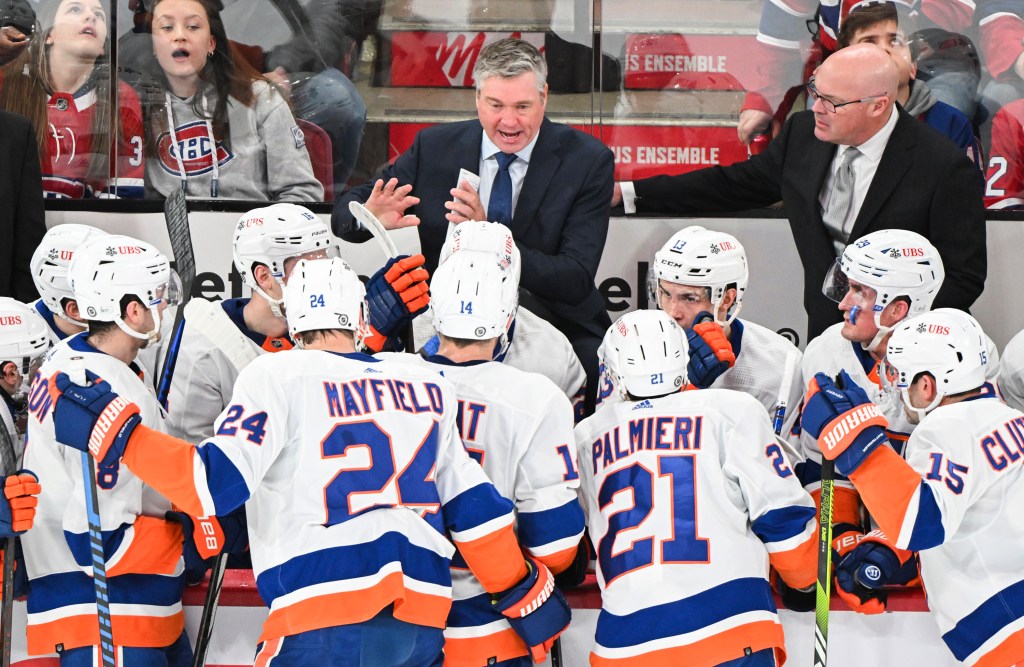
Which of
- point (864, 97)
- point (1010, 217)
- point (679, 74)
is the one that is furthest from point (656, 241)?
point (1010, 217)

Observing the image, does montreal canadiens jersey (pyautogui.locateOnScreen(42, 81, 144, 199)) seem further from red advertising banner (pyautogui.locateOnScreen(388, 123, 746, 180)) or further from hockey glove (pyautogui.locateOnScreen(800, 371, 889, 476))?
hockey glove (pyautogui.locateOnScreen(800, 371, 889, 476))

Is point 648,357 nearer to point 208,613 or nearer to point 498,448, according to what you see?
point 498,448

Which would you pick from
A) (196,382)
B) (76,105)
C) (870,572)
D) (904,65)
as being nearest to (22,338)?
(196,382)

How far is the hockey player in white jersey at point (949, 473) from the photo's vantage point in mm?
3143

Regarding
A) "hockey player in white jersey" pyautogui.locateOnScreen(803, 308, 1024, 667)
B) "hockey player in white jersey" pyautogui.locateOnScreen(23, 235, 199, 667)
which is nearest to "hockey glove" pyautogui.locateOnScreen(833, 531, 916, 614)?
"hockey player in white jersey" pyautogui.locateOnScreen(803, 308, 1024, 667)

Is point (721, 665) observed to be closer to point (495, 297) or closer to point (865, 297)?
point (495, 297)

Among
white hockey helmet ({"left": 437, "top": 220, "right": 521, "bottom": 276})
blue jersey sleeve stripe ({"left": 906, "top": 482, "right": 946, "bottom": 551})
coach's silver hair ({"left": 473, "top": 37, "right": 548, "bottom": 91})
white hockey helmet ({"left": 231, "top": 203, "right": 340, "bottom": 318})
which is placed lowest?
blue jersey sleeve stripe ({"left": 906, "top": 482, "right": 946, "bottom": 551})

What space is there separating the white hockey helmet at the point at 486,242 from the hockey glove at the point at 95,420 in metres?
1.09

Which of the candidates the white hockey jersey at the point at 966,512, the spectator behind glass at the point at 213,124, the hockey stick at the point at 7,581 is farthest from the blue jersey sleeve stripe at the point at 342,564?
the spectator behind glass at the point at 213,124

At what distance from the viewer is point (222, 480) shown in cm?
290

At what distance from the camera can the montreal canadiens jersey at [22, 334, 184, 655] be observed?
337 cm

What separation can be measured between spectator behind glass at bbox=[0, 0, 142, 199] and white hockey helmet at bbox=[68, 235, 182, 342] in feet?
5.50

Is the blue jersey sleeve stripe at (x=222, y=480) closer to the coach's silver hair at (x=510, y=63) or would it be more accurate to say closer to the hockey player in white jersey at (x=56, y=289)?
the hockey player in white jersey at (x=56, y=289)

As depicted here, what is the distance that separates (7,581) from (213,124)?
89.5 inches
